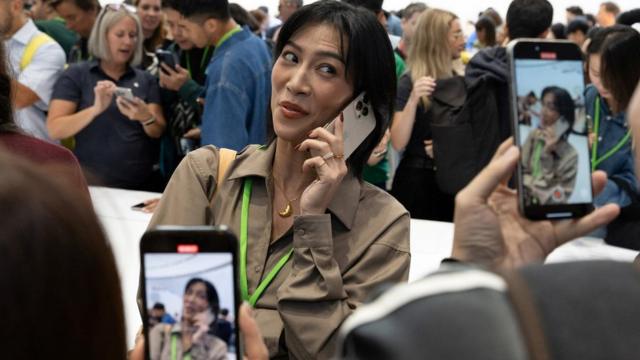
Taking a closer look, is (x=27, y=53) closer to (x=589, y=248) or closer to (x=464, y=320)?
(x=589, y=248)

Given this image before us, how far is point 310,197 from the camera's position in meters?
1.98

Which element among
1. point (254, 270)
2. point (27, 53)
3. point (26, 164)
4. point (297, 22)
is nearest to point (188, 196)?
point (254, 270)

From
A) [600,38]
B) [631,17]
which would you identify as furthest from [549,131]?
[631,17]

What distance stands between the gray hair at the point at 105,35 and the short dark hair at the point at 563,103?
3.30 meters

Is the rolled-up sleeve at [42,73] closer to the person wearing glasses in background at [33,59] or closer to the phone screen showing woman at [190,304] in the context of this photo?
the person wearing glasses in background at [33,59]

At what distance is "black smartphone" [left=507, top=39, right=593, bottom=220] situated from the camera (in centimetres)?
140

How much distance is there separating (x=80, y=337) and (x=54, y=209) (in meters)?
0.12

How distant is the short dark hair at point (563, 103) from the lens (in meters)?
1.46

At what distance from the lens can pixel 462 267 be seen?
28.6 inches

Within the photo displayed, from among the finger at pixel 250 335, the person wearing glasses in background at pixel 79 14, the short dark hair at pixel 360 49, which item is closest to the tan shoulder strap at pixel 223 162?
the short dark hair at pixel 360 49

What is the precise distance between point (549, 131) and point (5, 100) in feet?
3.68

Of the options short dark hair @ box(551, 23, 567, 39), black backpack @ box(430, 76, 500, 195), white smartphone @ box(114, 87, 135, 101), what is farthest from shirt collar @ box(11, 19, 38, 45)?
short dark hair @ box(551, 23, 567, 39)

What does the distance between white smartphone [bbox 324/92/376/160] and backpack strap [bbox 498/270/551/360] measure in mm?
1461

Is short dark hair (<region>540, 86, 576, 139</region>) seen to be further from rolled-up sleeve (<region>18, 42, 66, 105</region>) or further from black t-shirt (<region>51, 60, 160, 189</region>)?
rolled-up sleeve (<region>18, 42, 66, 105</region>)
